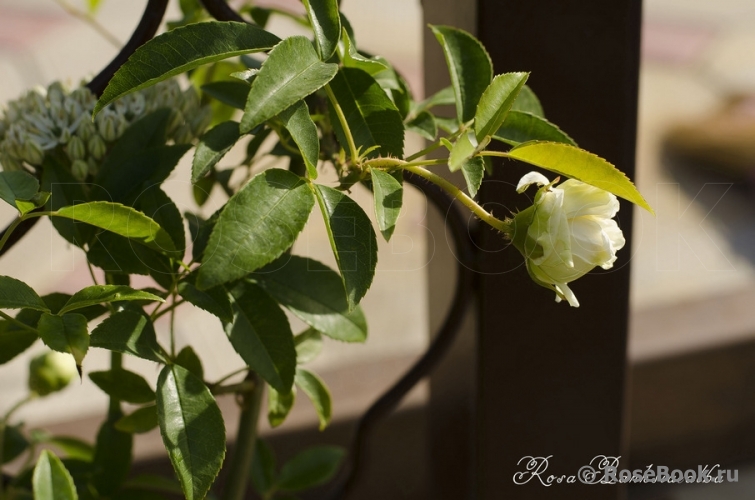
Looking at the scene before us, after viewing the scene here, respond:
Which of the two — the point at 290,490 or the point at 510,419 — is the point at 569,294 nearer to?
the point at 510,419

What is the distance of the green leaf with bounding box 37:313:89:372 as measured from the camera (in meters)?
0.29

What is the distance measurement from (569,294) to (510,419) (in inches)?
7.4

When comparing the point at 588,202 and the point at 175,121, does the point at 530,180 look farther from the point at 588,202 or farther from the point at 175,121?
the point at 175,121

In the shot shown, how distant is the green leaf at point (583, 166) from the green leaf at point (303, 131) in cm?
8

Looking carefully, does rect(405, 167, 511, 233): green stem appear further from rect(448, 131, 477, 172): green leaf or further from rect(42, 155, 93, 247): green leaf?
rect(42, 155, 93, 247): green leaf

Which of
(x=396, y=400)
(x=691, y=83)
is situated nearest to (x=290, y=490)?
(x=396, y=400)

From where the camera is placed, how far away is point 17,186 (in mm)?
318

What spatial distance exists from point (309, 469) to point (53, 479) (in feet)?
0.76

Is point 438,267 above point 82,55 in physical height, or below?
below

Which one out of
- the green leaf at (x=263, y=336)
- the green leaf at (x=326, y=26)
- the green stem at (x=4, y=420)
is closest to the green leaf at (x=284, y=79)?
the green leaf at (x=326, y=26)

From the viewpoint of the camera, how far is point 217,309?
0.32m

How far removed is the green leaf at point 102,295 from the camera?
0.95ft

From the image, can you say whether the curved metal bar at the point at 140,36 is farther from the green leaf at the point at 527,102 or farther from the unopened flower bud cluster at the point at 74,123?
the green leaf at the point at 527,102

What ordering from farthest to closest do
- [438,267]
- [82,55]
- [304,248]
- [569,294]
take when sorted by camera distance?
[82,55]
[304,248]
[438,267]
[569,294]
